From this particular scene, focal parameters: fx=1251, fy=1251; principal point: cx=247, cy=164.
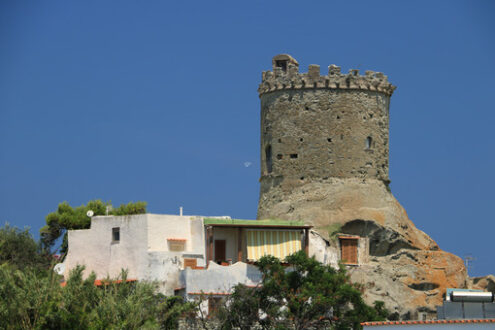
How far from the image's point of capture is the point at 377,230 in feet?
173

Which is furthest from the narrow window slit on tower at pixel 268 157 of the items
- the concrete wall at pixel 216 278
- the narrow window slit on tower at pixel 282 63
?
the concrete wall at pixel 216 278

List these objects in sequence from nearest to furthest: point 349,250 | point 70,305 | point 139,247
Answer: point 70,305 → point 139,247 → point 349,250

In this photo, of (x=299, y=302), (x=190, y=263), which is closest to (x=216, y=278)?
(x=190, y=263)

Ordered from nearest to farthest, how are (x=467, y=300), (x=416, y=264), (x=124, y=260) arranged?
(x=467, y=300), (x=124, y=260), (x=416, y=264)

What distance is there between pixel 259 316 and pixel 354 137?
11002mm

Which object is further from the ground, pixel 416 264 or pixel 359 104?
pixel 359 104

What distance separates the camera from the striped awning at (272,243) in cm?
5033

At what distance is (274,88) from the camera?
182 feet

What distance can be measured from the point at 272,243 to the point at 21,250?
1120 centimetres

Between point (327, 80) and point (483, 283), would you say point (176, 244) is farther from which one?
point (483, 283)

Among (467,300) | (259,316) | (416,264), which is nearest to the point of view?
(467,300)

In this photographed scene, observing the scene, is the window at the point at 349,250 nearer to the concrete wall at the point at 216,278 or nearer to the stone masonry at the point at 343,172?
the stone masonry at the point at 343,172

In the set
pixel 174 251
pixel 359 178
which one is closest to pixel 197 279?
pixel 174 251

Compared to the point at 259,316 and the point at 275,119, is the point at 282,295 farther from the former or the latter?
the point at 275,119
